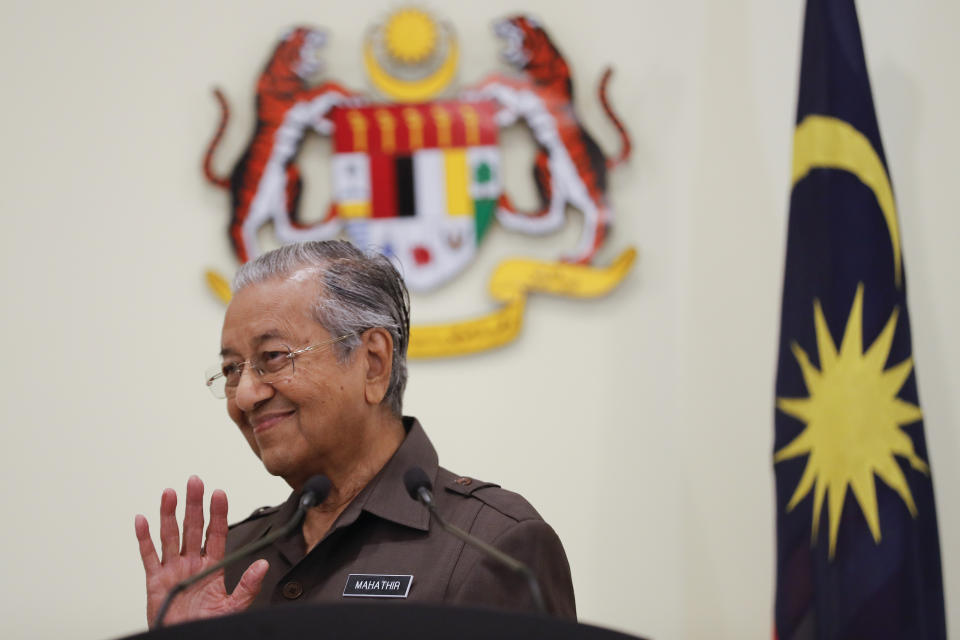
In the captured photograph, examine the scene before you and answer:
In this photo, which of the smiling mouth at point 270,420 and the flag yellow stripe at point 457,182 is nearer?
the smiling mouth at point 270,420

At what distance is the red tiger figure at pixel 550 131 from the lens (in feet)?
8.98

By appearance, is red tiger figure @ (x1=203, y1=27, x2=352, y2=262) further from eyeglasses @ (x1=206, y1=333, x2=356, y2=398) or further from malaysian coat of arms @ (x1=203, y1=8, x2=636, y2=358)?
eyeglasses @ (x1=206, y1=333, x2=356, y2=398)

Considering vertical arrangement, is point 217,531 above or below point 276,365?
below

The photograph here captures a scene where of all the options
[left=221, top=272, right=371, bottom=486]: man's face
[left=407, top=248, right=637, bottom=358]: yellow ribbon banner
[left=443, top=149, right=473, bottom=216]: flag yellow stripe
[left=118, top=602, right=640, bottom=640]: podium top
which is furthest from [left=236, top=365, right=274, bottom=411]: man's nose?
[left=443, top=149, right=473, bottom=216]: flag yellow stripe

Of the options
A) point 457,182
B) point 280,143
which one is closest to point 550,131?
point 457,182

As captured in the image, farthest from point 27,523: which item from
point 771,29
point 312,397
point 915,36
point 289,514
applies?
point 915,36

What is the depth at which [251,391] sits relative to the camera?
158cm

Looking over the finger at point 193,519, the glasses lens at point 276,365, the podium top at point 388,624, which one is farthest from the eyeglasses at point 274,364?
the podium top at point 388,624

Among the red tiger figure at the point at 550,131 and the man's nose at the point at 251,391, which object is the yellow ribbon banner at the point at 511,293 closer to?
the red tiger figure at the point at 550,131

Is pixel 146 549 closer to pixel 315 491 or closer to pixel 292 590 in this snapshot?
pixel 292 590

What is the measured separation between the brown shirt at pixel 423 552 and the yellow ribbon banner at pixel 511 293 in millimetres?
1069

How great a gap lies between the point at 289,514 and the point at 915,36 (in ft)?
6.49

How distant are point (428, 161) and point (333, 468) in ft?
4.38

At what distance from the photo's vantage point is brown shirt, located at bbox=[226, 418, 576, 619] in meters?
1.43
